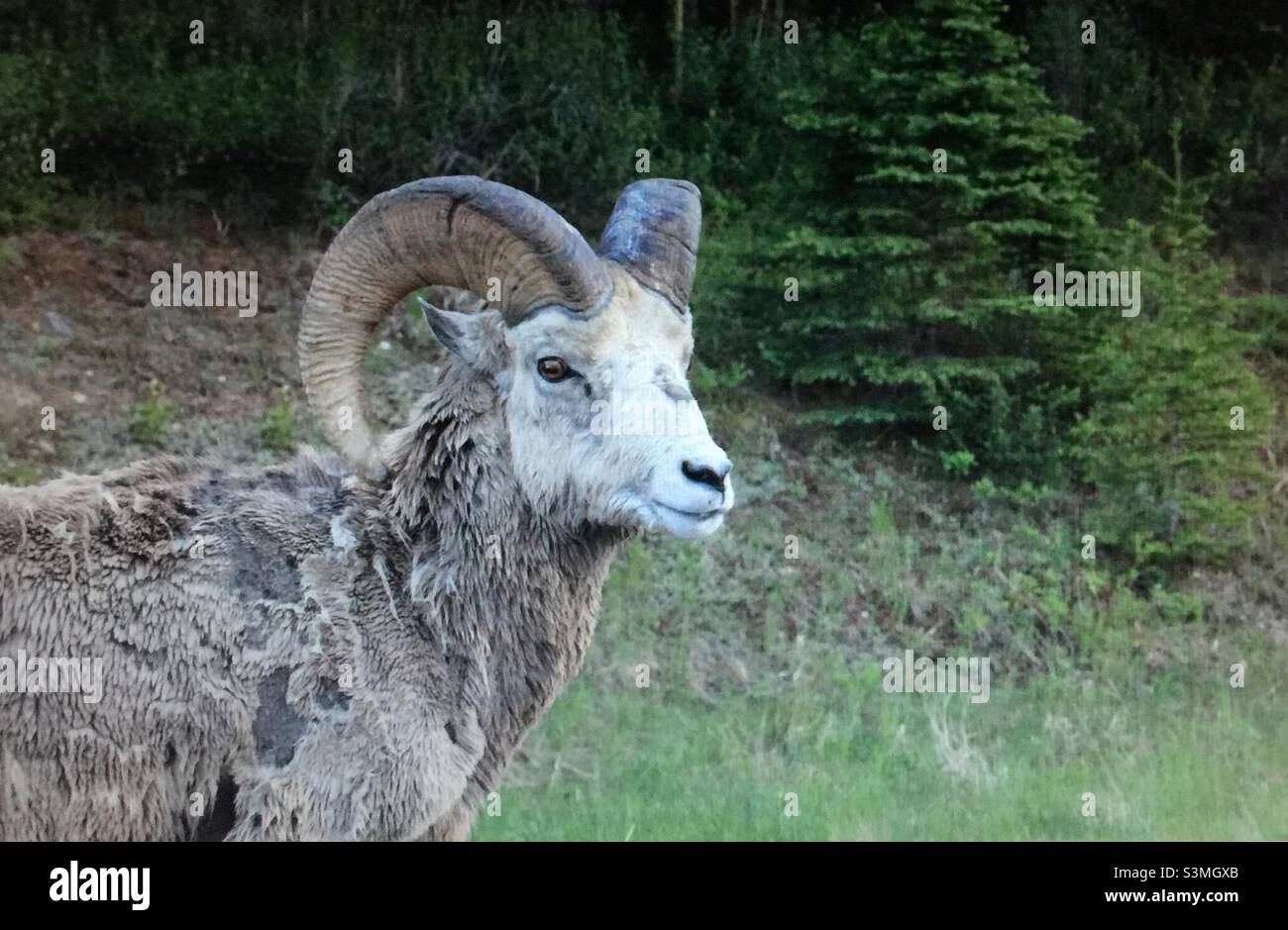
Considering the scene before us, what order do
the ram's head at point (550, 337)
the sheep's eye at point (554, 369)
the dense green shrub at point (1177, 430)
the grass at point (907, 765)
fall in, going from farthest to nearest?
1. the dense green shrub at point (1177, 430)
2. the grass at point (907, 765)
3. the sheep's eye at point (554, 369)
4. the ram's head at point (550, 337)

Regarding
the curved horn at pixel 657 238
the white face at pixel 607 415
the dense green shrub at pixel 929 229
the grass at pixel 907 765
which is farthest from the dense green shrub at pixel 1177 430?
the white face at pixel 607 415

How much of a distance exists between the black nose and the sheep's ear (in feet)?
2.82

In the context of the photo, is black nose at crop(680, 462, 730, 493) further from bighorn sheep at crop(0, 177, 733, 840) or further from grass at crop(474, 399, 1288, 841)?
grass at crop(474, 399, 1288, 841)

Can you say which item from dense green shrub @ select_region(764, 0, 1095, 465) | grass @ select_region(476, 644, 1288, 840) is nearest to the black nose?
grass @ select_region(476, 644, 1288, 840)

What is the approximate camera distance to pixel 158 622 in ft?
17.5

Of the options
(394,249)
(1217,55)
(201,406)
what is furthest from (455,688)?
(1217,55)

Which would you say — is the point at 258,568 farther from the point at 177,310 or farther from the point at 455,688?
the point at 177,310

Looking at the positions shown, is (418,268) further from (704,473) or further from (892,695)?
(892,695)

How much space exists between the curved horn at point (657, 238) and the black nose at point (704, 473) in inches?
34.5

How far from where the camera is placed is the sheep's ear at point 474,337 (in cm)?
583

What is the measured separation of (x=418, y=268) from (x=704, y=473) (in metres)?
1.40

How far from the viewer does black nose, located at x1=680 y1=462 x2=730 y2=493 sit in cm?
530

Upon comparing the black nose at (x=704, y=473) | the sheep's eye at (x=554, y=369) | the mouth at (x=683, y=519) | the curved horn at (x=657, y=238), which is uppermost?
the curved horn at (x=657, y=238)

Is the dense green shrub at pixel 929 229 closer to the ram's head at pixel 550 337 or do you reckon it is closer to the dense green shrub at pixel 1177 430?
the dense green shrub at pixel 1177 430
